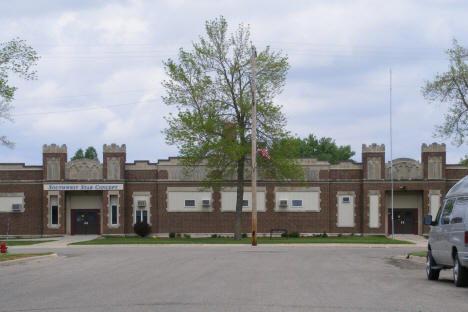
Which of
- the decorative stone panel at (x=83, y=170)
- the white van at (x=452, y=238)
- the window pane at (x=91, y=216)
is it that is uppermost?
the decorative stone panel at (x=83, y=170)

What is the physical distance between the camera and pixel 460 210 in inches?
502

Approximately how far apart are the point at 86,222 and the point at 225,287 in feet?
111

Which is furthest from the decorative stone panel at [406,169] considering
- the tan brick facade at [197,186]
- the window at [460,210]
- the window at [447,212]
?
the window at [460,210]

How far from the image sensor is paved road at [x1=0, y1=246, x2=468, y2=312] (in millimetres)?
10211

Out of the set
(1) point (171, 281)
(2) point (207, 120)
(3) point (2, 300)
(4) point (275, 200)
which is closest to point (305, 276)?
(1) point (171, 281)

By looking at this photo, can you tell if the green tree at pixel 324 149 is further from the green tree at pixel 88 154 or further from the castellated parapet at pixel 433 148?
the castellated parapet at pixel 433 148

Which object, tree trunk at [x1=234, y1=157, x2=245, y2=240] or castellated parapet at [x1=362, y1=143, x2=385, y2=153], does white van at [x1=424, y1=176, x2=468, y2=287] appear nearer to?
tree trunk at [x1=234, y1=157, x2=245, y2=240]

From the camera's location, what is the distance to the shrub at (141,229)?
42.8m

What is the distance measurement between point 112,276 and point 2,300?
13.9 feet

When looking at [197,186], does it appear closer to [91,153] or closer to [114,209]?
[114,209]

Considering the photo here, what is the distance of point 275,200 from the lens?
1743 inches

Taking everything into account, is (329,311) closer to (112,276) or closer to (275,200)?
(112,276)

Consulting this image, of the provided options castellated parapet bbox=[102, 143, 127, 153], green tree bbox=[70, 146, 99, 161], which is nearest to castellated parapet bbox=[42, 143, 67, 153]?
castellated parapet bbox=[102, 143, 127, 153]

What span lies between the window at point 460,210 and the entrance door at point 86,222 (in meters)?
35.2
